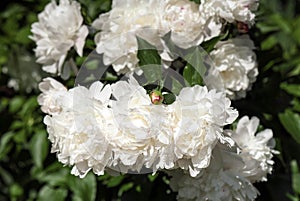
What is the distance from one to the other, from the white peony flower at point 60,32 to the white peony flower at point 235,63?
1.06ft

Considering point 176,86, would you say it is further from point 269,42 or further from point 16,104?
point 16,104

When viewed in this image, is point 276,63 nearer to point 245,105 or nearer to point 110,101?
point 245,105

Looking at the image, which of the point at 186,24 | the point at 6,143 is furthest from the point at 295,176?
the point at 6,143

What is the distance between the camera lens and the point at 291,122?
1.51 metres

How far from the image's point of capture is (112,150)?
1071 millimetres

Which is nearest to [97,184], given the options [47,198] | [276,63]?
[47,198]

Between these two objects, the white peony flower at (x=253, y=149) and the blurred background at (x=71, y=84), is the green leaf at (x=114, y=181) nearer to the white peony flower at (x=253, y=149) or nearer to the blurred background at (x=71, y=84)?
the blurred background at (x=71, y=84)

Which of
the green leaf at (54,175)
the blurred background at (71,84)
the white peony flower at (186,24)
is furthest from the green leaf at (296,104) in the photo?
the green leaf at (54,175)

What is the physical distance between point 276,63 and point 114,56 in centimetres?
59

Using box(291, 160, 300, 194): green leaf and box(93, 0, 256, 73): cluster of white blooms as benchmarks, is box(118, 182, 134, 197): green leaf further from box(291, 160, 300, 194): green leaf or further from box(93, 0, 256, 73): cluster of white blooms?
box(291, 160, 300, 194): green leaf

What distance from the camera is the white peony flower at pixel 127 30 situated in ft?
4.20

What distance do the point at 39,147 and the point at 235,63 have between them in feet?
2.15

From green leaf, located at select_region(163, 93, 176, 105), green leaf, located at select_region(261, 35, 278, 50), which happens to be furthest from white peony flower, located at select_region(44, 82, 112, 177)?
green leaf, located at select_region(261, 35, 278, 50)

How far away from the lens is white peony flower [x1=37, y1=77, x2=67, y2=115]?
3.95 ft
